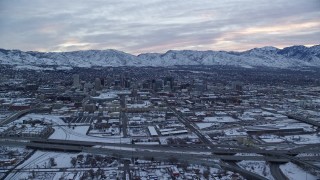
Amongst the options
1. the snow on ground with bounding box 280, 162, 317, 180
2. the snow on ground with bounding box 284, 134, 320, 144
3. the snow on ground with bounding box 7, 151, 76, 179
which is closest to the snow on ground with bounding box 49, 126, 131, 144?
the snow on ground with bounding box 7, 151, 76, 179

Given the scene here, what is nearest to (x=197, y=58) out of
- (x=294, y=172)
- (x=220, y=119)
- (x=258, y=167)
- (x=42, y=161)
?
(x=220, y=119)

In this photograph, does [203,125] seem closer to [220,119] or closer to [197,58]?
[220,119]

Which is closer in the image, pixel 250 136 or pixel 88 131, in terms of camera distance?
pixel 250 136

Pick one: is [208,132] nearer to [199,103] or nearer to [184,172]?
[184,172]

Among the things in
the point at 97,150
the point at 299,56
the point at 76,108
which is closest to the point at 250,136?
the point at 97,150

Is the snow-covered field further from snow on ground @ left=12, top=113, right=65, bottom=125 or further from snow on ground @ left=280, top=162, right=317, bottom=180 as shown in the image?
snow on ground @ left=280, top=162, right=317, bottom=180

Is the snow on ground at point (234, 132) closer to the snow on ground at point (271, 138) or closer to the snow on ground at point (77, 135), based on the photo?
the snow on ground at point (271, 138)
